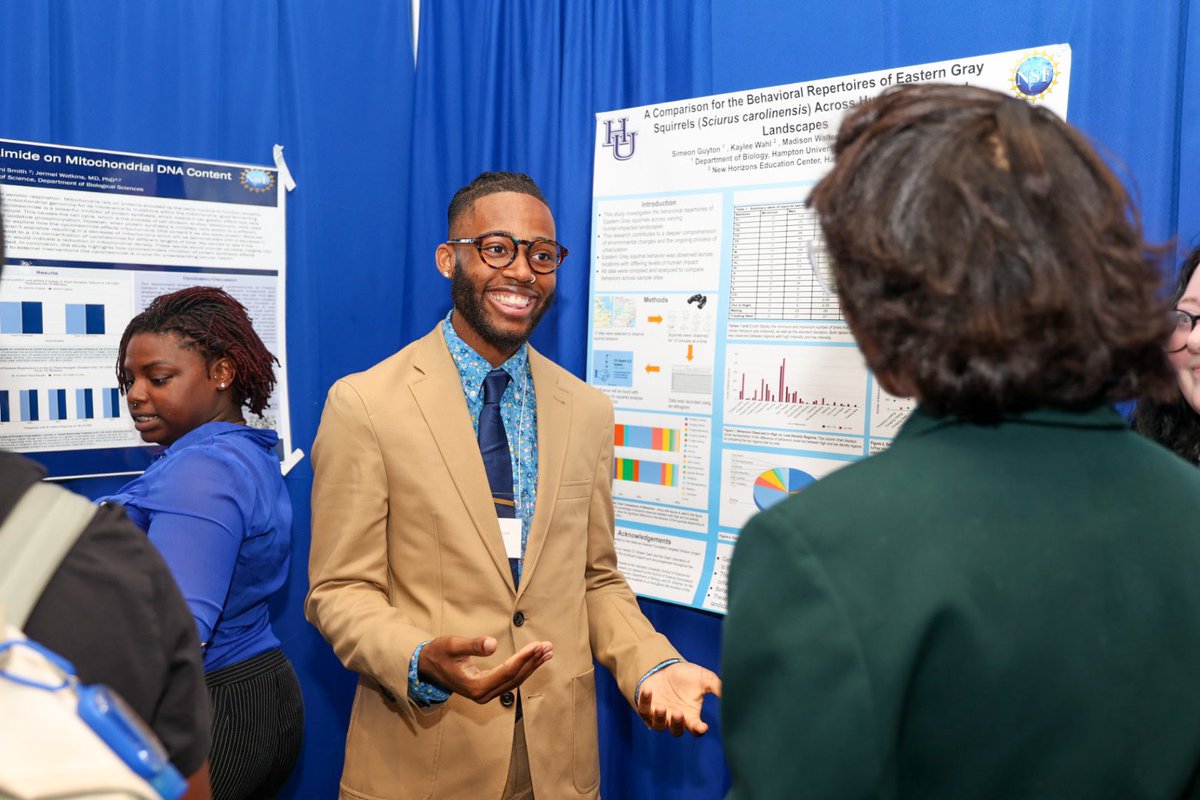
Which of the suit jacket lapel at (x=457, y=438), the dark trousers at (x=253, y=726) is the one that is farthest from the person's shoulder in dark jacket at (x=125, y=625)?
the dark trousers at (x=253, y=726)

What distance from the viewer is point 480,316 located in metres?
2.03

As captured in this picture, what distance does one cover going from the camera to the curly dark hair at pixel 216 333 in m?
2.09

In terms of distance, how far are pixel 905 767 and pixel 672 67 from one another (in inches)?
96.8

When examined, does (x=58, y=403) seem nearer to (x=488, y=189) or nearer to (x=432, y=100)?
(x=488, y=189)

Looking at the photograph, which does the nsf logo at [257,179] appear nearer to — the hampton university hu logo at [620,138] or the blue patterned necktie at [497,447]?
the hampton university hu logo at [620,138]

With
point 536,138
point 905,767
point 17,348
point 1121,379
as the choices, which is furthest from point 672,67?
point 905,767

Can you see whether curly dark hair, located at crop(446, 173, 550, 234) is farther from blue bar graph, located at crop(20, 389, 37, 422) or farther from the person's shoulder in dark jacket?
the person's shoulder in dark jacket

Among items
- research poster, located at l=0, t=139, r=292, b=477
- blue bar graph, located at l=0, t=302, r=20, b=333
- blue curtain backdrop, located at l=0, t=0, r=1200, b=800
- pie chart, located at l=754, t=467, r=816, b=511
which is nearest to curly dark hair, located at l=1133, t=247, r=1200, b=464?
blue curtain backdrop, located at l=0, t=0, r=1200, b=800

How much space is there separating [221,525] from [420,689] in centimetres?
53

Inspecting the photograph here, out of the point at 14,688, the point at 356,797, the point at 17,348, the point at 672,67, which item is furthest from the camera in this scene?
the point at 672,67

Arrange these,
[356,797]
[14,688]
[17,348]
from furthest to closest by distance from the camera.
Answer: [17,348], [356,797], [14,688]

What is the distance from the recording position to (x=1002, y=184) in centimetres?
70

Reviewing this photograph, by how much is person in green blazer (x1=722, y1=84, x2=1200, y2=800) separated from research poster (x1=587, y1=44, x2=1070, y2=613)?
1509 millimetres

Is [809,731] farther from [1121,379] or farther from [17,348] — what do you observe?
[17,348]
